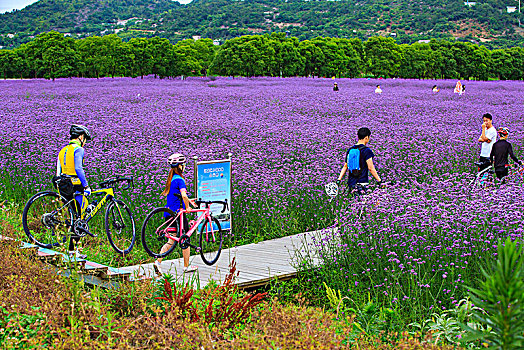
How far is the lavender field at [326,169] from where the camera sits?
5.83 m

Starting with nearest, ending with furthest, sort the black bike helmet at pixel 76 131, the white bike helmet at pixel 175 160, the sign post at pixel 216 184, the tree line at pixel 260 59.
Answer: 1. the white bike helmet at pixel 175 160
2. the black bike helmet at pixel 76 131
3. the sign post at pixel 216 184
4. the tree line at pixel 260 59

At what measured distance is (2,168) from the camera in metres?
10.9

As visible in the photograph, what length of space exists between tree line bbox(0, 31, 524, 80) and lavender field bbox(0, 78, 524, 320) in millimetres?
40864

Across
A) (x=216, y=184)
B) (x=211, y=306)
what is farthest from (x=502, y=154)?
(x=211, y=306)

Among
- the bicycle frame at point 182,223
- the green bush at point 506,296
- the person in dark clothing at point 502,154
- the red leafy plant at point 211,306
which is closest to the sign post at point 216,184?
the bicycle frame at point 182,223

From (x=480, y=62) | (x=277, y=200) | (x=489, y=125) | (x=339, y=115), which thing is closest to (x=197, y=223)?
(x=277, y=200)

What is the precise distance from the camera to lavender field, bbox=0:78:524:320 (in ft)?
19.1

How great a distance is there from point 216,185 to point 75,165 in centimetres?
185

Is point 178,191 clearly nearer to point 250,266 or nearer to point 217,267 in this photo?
point 217,267

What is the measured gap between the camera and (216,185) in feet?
24.7

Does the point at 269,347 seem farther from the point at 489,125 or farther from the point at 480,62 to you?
the point at 480,62

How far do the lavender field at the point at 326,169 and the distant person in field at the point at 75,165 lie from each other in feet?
3.76

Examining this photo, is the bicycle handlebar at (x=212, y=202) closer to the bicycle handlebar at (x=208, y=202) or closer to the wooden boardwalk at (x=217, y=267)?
the bicycle handlebar at (x=208, y=202)

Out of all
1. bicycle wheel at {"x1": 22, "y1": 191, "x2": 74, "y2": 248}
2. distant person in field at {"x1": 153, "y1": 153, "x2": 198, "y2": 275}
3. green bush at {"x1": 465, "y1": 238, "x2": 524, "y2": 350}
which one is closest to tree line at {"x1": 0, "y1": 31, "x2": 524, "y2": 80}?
bicycle wheel at {"x1": 22, "y1": 191, "x2": 74, "y2": 248}
